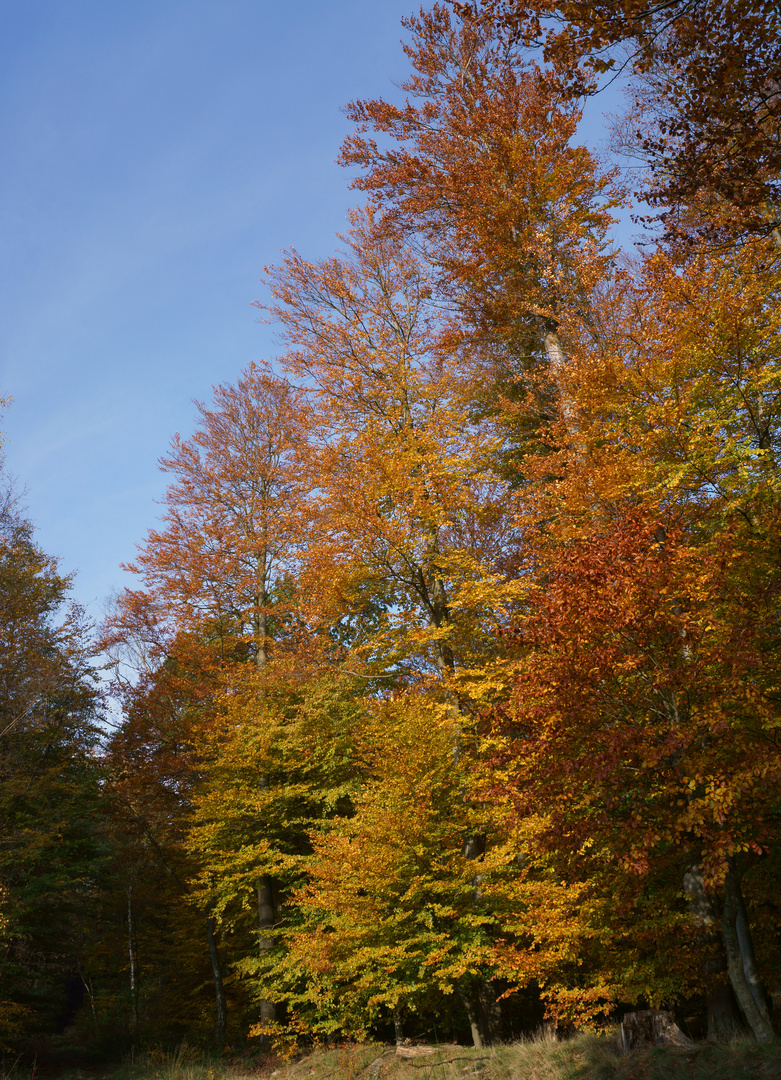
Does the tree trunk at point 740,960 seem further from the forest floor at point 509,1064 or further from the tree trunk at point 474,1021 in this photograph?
the tree trunk at point 474,1021

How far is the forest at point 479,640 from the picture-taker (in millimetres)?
7914

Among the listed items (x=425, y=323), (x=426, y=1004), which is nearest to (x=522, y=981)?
(x=426, y=1004)

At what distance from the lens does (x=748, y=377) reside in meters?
10.1

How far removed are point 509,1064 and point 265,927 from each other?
8.70 meters

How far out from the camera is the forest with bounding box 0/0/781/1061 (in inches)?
312

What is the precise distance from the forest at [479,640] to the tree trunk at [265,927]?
0.31ft

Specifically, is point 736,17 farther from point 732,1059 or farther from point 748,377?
point 732,1059

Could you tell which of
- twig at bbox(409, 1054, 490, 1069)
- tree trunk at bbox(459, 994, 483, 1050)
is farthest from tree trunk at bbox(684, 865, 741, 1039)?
tree trunk at bbox(459, 994, 483, 1050)

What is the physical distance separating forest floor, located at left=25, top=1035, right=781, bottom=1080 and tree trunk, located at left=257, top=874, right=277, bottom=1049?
1.07m

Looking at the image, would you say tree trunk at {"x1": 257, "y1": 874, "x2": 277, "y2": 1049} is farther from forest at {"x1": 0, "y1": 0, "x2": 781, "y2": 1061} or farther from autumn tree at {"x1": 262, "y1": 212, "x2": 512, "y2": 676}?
autumn tree at {"x1": 262, "y1": 212, "x2": 512, "y2": 676}

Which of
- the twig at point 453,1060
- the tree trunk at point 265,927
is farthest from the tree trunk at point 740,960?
the tree trunk at point 265,927

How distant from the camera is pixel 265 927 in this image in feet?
54.2

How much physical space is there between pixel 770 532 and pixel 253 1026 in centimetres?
1463

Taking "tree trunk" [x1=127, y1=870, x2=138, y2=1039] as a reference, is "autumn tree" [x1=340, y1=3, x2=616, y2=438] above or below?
above
